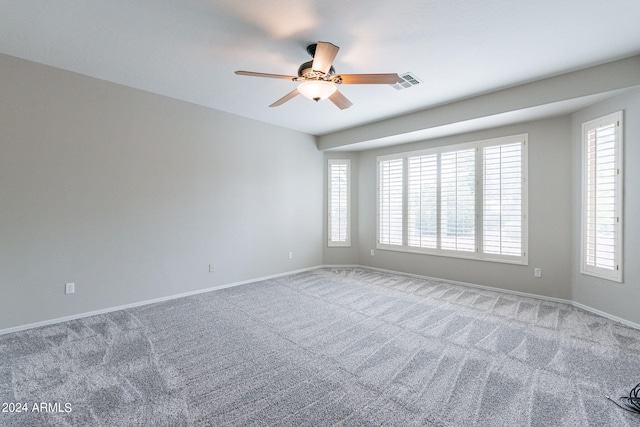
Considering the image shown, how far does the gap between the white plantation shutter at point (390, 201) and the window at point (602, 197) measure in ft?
9.29

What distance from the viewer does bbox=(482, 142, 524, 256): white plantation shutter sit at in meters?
4.58

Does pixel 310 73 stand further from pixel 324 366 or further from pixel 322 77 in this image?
pixel 324 366

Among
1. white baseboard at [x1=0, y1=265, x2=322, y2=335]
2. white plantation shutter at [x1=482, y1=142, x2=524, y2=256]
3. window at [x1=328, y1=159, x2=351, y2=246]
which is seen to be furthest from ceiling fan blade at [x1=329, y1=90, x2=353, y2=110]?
white baseboard at [x1=0, y1=265, x2=322, y2=335]

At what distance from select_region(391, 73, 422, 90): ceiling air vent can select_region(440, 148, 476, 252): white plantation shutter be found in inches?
77.6

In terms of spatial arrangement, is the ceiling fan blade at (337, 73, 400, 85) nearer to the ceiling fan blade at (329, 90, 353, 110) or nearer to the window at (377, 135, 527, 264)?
the ceiling fan blade at (329, 90, 353, 110)

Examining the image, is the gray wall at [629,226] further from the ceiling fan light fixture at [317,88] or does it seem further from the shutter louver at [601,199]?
the ceiling fan light fixture at [317,88]

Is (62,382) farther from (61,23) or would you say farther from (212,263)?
(61,23)

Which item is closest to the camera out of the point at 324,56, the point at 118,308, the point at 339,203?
the point at 324,56

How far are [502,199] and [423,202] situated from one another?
1.34 m

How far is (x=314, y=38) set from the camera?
2.78m

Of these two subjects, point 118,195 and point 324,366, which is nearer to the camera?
point 324,366

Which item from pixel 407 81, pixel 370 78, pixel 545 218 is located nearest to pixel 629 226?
pixel 545 218

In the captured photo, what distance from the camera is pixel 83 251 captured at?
3.62 metres

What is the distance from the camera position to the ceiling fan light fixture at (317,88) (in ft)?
9.13
